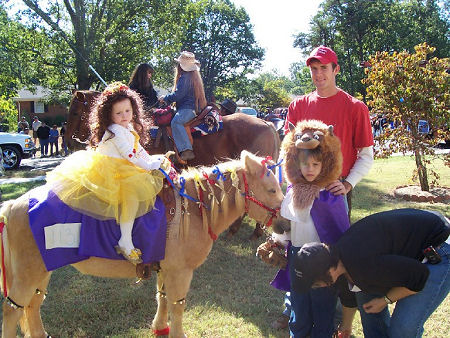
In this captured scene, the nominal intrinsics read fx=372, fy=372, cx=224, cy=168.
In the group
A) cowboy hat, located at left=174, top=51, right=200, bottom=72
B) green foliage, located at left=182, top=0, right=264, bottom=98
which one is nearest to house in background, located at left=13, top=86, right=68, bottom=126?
green foliage, located at left=182, top=0, right=264, bottom=98

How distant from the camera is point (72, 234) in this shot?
9.12 feet

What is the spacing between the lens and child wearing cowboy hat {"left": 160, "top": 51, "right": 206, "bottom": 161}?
6188 mm

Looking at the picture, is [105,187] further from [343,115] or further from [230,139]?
[230,139]

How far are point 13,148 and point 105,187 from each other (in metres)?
15.0

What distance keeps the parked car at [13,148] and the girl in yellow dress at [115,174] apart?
46.9ft

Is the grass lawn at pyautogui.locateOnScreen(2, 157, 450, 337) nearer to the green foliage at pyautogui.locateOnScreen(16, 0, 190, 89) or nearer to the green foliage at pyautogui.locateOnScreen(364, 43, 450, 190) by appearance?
the green foliage at pyautogui.locateOnScreen(364, 43, 450, 190)

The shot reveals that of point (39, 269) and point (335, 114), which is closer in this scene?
point (39, 269)

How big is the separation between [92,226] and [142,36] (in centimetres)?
1874

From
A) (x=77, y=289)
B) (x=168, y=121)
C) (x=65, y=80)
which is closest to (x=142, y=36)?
(x=65, y=80)

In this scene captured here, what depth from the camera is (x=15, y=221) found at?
2.86 m

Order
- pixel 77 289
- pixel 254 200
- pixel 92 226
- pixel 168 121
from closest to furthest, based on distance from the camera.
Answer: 1. pixel 92 226
2. pixel 254 200
3. pixel 77 289
4. pixel 168 121

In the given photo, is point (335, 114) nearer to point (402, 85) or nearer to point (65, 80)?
point (402, 85)

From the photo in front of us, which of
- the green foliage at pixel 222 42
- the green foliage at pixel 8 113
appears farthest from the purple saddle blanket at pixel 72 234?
the green foliage at pixel 222 42

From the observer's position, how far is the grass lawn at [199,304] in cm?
373
